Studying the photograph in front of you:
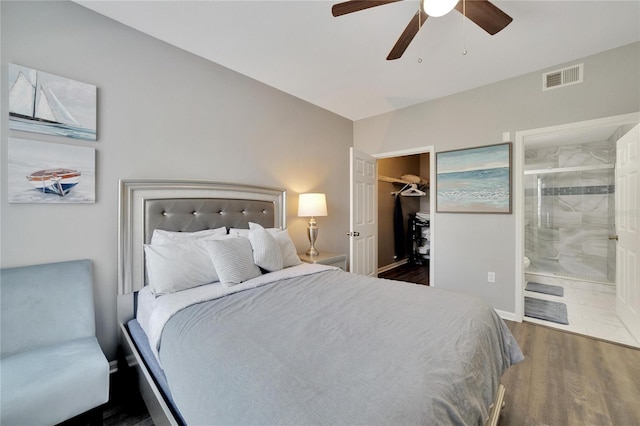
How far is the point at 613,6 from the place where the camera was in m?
1.82

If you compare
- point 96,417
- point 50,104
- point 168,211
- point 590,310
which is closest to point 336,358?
point 96,417

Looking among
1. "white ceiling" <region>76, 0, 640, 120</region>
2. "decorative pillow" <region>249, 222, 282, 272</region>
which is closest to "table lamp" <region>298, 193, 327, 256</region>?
"decorative pillow" <region>249, 222, 282, 272</region>

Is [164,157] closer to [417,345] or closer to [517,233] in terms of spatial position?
[417,345]

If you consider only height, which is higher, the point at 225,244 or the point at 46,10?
the point at 46,10

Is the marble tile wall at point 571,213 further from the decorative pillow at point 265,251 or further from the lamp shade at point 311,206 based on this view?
the decorative pillow at point 265,251

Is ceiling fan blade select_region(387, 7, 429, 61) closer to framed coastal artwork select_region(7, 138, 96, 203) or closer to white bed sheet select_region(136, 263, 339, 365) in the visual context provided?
white bed sheet select_region(136, 263, 339, 365)

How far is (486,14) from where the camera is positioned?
5.15 feet

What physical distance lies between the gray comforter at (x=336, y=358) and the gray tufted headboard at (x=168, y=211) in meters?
0.90

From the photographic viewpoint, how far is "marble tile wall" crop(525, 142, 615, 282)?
13.3 ft

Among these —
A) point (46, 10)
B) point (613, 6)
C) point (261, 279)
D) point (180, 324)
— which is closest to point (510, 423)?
point (261, 279)

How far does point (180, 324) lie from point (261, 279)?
0.68 meters

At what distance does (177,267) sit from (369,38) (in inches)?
91.2

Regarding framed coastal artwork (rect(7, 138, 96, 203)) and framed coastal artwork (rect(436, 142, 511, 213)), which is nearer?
framed coastal artwork (rect(7, 138, 96, 203))

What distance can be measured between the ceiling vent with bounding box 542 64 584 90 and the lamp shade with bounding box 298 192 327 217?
2.62 m
